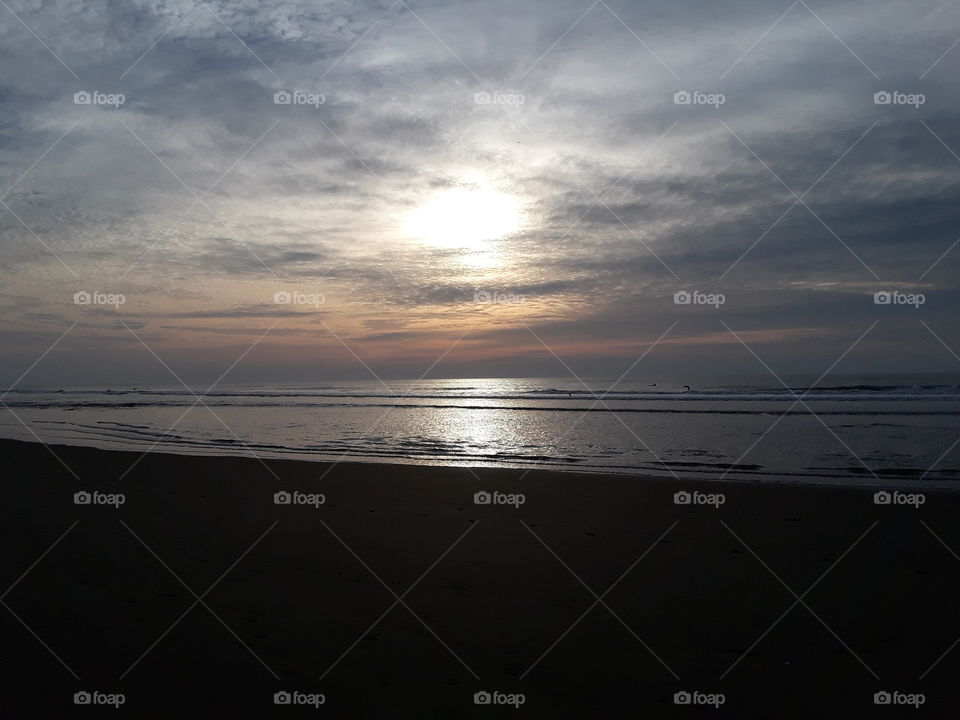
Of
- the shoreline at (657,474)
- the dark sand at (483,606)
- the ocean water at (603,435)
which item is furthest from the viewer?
the ocean water at (603,435)

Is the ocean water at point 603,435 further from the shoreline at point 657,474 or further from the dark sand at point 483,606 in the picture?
the dark sand at point 483,606

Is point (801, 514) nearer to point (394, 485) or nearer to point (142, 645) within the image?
point (394, 485)

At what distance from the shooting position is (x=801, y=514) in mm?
8656

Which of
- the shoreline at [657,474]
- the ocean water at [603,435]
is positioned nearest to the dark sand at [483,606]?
the shoreline at [657,474]

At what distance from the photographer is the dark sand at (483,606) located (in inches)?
163

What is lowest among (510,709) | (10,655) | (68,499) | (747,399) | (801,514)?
(510,709)

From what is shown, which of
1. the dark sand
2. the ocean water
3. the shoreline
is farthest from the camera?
the ocean water

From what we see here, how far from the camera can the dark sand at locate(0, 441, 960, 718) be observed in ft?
13.6

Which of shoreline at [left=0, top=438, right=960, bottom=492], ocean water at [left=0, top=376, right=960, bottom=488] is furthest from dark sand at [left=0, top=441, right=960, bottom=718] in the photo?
ocean water at [left=0, top=376, right=960, bottom=488]

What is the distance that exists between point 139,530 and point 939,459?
14.8 meters

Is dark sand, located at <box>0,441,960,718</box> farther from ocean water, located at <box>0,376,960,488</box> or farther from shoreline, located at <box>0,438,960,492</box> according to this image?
ocean water, located at <box>0,376,960,488</box>

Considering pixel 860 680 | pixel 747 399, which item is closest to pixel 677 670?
pixel 860 680

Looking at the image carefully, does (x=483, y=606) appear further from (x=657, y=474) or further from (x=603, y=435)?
(x=603, y=435)

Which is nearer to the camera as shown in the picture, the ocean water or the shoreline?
the shoreline
